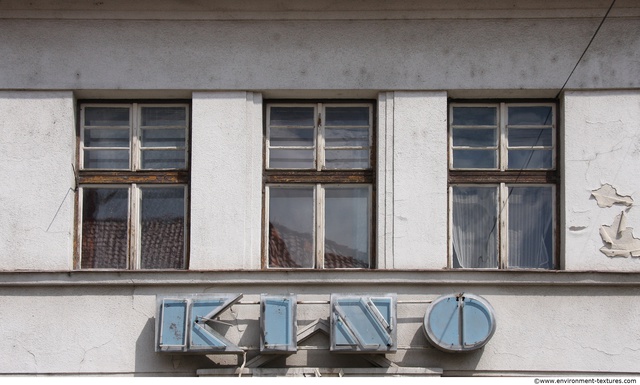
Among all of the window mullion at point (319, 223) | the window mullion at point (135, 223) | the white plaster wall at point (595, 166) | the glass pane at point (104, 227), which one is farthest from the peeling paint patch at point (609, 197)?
the glass pane at point (104, 227)

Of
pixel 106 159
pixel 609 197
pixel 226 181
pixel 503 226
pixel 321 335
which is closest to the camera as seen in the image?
pixel 321 335

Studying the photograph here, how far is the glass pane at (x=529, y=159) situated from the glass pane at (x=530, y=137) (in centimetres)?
9

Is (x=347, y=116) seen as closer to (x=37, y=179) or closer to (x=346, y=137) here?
(x=346, y=137)

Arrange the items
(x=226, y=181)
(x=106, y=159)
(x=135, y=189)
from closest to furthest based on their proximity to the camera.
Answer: (x=226, y=181) < (x=135, y=189) < (x=106, y=159)

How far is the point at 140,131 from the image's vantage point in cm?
1106

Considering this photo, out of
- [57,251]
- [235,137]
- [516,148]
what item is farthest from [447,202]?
[57,251]

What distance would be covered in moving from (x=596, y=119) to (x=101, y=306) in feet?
17.5

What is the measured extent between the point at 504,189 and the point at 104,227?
4.18 m

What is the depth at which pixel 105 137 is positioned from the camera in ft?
36.4

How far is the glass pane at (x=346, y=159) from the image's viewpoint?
11000mm

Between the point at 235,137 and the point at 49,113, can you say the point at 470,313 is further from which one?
the point at 49,113

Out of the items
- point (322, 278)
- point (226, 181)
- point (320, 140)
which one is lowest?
point (322, 278)

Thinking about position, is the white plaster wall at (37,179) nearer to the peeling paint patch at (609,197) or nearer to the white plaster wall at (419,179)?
the white plaster wall at (419,179)

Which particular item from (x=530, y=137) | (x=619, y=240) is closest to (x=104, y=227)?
(x=530, y=137)
